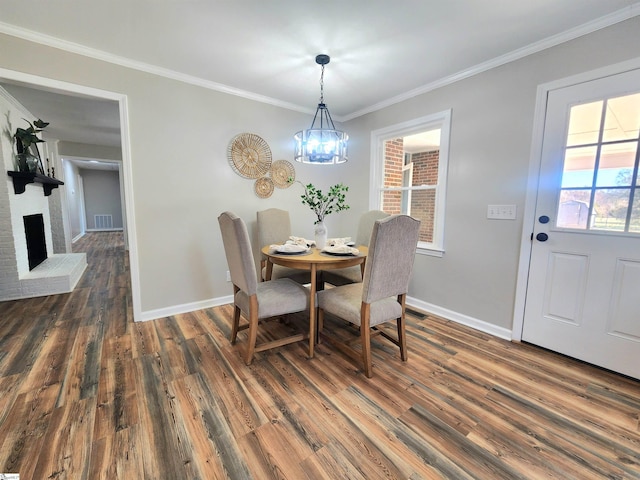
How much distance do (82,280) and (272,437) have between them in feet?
13.4

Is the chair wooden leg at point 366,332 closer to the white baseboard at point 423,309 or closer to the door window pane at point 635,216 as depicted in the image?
the white baseboard at point 423,309

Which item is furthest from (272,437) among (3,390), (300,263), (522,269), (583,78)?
(583,78)

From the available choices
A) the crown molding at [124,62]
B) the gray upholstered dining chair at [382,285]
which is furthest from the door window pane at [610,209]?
the crown molding at [124,62]

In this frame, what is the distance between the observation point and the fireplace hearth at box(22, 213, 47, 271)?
11.5ft

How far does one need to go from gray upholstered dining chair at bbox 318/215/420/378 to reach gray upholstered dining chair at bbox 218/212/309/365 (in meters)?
0.30

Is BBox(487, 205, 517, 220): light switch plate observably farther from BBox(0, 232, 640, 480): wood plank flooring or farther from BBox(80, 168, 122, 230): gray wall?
BBox(80, 168, 122, 230): gray wall

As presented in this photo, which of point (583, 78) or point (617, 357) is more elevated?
point (583, 78)

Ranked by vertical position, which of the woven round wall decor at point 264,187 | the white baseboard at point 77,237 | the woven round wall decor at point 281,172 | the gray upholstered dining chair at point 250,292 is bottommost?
the white baseboard at point 77,237

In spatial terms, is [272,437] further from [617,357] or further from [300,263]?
[617,357]

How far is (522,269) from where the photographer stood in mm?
2213

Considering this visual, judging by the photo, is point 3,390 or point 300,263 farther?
point 300,263

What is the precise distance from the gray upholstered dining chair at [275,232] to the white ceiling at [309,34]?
53.2 inches

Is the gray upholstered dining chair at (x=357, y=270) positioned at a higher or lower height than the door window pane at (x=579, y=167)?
lower

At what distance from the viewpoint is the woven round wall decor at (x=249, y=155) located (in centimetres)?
298
